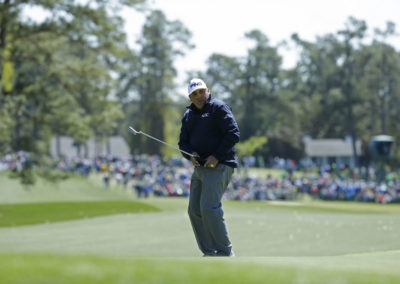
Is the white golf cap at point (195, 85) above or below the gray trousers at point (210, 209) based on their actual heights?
above

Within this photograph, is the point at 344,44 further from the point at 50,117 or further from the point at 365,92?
the point at 50,117

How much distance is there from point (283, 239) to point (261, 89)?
81566mm

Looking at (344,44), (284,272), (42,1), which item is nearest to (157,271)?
(284,272)

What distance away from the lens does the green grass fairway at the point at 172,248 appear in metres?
3.47

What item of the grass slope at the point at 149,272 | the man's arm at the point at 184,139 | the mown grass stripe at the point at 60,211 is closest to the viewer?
the grass slope at the point at 149,272

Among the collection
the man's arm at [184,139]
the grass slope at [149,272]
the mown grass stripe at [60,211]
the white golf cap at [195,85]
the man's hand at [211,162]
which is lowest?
the mown grass stripe at [60,211]

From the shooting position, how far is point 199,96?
711 centimetres

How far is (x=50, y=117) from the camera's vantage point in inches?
1129

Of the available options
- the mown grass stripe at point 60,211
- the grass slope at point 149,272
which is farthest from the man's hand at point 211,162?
the mown grass stripe at point 60,211

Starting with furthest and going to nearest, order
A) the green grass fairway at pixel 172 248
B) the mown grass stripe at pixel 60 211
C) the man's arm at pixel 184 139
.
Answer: the mown grass stripe at pixel 60 211 < the man's arm at pixel 184 139 < the green grass fairway at pixel 172 248

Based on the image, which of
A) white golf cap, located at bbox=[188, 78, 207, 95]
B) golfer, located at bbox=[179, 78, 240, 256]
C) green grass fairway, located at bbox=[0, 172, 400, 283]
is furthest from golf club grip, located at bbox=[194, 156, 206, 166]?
green grass fairway, located at bbox=[0, 172, 400, 283]

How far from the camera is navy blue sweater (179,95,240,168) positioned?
7.05 meters

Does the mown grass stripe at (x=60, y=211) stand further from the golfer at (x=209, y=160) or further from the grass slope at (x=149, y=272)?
the grass slope at (x=149, y=272)

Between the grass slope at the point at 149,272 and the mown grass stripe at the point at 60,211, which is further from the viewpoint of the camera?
the mown grass stripe at the point at 60,211
